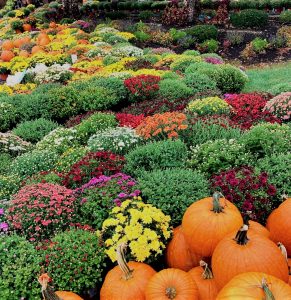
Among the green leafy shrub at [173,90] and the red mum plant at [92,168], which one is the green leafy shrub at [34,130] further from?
the red mum plant at [92,168]

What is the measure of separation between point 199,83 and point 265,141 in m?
5.00

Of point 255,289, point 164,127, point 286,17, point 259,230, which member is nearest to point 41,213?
point 259,230

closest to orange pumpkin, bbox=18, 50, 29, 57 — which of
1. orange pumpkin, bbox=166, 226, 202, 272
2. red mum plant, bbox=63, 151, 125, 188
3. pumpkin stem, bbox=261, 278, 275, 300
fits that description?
red mum plant, bbox=63, 151, 125, 188

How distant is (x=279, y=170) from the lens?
17.7ft

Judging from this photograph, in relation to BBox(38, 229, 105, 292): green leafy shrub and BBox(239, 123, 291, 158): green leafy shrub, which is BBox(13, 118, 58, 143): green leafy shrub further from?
BBox(38, 229, 105, 292): green leafy shrub

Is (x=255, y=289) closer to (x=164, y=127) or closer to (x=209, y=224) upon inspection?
(x=209, y=224)

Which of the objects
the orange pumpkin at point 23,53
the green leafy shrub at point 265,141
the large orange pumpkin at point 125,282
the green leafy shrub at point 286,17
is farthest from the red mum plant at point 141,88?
the green leafy shrub at point 286,17

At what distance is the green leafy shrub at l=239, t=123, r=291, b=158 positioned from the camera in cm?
597

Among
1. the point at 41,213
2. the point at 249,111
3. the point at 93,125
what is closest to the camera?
the point at 41,213

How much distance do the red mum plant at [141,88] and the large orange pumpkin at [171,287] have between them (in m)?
6.64

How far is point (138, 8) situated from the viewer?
2794cm

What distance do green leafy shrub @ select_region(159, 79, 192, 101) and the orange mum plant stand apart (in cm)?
294

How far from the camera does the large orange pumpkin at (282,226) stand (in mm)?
4246

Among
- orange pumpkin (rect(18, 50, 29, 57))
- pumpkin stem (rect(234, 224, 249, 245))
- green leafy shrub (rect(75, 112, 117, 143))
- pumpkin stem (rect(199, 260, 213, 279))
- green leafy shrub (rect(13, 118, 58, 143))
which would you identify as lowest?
orange pumpkin (rect(18, 50, 29, 57))
